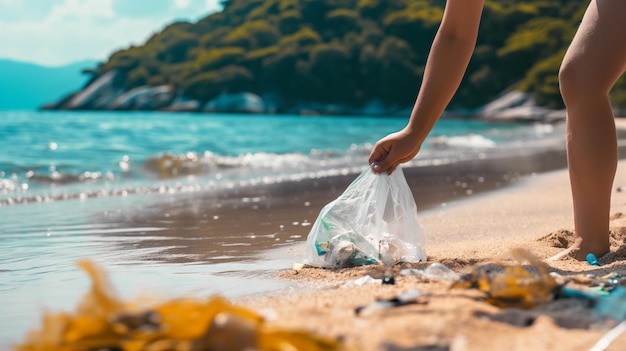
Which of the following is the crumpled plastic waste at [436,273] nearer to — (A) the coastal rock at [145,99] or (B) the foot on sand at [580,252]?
(B) the foot on sand at [580,252]

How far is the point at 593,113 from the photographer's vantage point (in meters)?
3.14

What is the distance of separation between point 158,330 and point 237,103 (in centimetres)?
7853

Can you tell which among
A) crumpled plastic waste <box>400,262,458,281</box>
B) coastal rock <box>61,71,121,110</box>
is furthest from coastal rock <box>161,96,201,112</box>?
crumpled plastic waste <box>400,262,458,281</box>

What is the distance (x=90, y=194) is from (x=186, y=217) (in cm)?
283

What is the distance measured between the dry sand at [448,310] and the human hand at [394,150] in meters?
0.47

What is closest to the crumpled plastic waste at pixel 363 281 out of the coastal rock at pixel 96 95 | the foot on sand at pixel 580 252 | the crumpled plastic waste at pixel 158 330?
the foot on sand at pixel 580 252

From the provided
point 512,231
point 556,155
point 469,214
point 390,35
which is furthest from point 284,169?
point 390,35

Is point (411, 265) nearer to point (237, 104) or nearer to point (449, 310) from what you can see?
point (449, 310)

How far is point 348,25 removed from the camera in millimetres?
86812

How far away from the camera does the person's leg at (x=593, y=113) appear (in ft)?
10.0

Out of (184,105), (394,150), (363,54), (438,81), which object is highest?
(363,54)

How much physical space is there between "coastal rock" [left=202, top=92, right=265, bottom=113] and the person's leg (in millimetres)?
76006

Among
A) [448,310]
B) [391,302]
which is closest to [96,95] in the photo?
[391,302]

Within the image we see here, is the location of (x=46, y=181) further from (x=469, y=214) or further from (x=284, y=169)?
(x=469, y=214)
